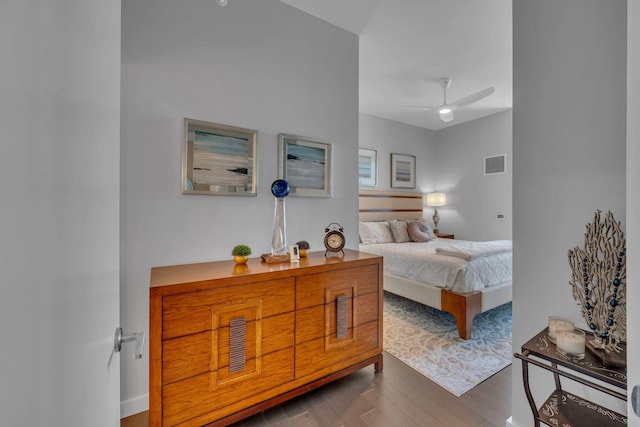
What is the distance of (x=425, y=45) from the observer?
9.30 feet

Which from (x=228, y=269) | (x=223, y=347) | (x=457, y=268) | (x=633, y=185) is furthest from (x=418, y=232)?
(x=633, y=185)

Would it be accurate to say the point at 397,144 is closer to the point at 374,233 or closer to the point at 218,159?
the point at 374,233

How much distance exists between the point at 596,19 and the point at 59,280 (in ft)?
6.60

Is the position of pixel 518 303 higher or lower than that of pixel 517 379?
higher

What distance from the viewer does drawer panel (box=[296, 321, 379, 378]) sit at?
1.71 m

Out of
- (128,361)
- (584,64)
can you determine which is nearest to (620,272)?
(584,64)

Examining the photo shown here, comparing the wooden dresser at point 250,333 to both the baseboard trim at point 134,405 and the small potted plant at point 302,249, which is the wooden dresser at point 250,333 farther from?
the baseboard trim at point 134,405

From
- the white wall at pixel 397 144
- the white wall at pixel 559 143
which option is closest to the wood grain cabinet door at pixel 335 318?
the white wall at pixel 559 143

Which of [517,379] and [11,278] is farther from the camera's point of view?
[517,379]

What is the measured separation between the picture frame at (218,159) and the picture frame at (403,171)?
12.3 ft

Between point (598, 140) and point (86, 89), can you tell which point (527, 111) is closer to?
point (598, 140)

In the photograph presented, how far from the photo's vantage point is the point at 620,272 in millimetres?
1053

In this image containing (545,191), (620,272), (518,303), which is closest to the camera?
(620,272)

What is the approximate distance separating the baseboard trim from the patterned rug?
1879 mm
